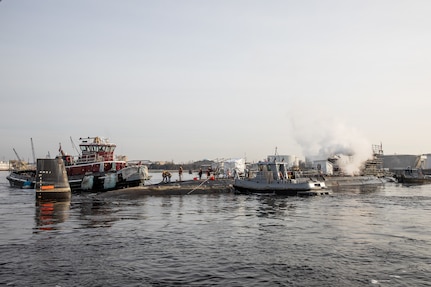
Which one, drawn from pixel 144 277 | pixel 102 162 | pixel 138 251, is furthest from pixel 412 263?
pixel 102 162

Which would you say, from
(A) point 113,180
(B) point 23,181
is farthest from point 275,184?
(B) point 23,181

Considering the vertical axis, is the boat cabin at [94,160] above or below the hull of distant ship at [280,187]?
above

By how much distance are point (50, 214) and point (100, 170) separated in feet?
104

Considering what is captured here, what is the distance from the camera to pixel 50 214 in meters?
34.1

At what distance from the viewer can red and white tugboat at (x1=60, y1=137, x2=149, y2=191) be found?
206 ft

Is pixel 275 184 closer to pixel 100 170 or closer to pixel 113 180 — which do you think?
pixel 113 180

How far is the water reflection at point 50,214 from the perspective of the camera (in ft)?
91.7

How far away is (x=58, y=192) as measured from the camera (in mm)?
45312

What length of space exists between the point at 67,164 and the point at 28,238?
49.6 meters

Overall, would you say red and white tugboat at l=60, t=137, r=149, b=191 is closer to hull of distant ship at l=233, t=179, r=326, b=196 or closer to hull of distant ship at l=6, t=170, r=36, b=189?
hull of distant ship at l=6, t=170, r=36, b=189

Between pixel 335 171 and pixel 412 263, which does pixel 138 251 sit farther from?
pixel 335 171

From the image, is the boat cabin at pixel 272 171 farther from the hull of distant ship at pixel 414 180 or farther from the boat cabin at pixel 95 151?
the hull of distant ship at pixel 414 180

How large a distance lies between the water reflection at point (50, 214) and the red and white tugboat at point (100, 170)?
1845 centimetres

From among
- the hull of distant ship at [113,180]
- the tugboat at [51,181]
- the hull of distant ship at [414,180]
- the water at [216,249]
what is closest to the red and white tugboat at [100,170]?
the hull of distant ship at [113,180]
